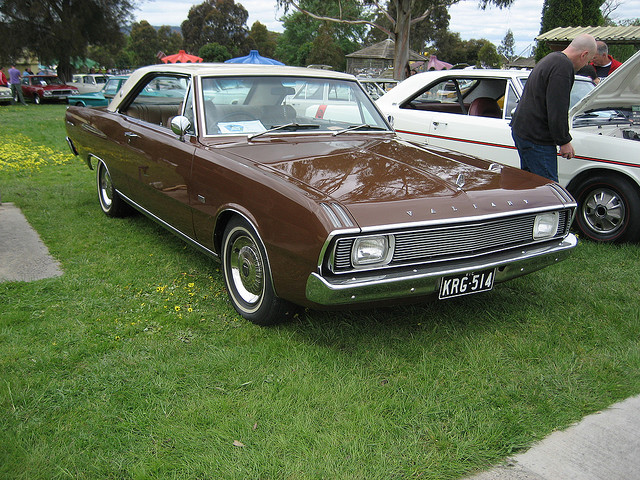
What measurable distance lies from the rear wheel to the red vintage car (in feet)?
69.3

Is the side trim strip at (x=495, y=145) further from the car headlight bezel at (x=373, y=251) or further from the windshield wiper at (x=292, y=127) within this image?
the car headlight bezel at (x=373, y=251)

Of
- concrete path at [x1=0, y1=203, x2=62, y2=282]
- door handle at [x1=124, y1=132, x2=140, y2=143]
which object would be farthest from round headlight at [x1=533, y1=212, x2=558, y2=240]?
concrete path at [x1=0, y1=203, x2=62, y2=282]

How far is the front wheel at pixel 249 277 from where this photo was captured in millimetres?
3234

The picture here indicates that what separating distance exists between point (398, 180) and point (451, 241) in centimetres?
49

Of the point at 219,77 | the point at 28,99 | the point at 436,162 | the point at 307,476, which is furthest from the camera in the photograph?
the point at 28,99

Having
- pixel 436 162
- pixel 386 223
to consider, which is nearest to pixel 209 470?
pixel 386 223

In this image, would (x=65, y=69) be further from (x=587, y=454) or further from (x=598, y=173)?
(x=587, y=454)

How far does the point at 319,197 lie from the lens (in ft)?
9.27

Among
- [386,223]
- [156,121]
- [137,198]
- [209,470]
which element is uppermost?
[156,121]

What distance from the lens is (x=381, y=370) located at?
2.97 m

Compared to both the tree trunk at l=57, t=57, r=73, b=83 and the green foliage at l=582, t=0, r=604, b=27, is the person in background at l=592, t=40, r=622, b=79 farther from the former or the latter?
the tree trunk at l=57, t=57, r=73, b=83

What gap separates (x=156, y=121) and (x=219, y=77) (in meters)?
1.22

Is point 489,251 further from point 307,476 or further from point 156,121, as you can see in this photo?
point 156,121

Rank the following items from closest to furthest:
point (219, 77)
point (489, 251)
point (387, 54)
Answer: point (489, 251), point (219, 77), point (387, 54)
